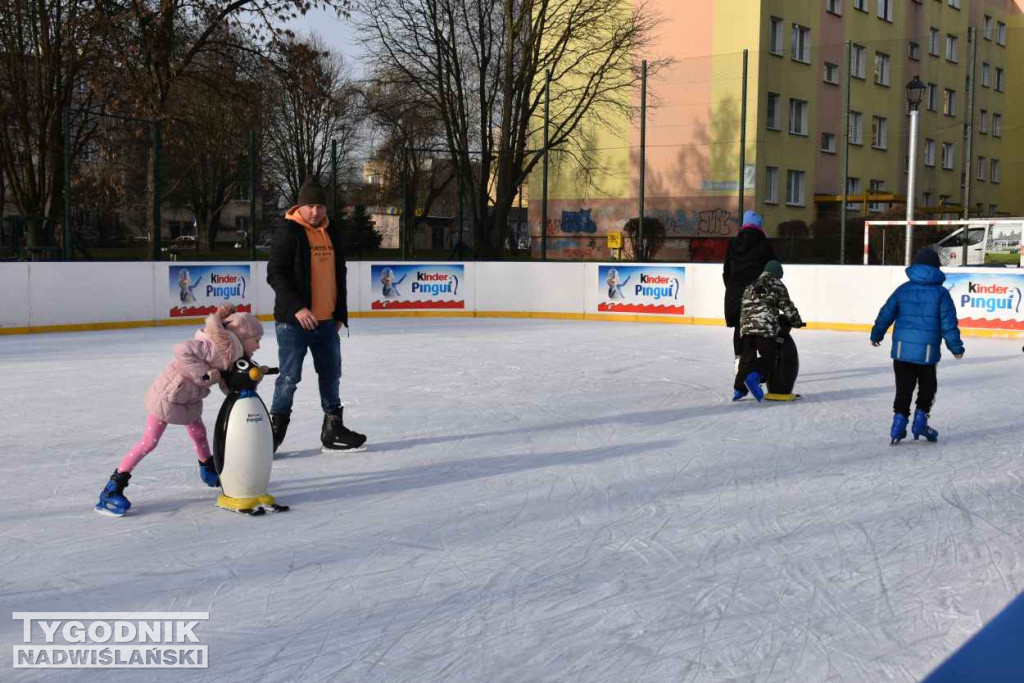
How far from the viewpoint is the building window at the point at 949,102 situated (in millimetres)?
20453

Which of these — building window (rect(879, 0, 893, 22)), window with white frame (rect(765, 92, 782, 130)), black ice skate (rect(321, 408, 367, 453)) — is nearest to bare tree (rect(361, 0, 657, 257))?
window with white frame (rect(765, 92, 782, 130))

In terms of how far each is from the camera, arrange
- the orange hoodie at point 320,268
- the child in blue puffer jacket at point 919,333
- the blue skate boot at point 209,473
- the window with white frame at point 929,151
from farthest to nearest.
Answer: the window with white frame at point 929,151, the child in blue puffer jacket at point 919,333, the orange hoodie at point 320,268, the blue skate boot at point 209,473

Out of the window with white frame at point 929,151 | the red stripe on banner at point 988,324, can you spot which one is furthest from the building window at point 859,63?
the red stripe on banner at point 988,324

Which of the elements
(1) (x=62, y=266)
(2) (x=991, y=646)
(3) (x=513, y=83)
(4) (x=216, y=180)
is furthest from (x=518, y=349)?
(4) (x=216, y=180)

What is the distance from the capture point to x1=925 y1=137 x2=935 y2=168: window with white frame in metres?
19.6

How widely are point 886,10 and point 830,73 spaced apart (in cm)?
1678

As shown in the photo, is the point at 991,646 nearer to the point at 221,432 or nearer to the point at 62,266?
the point at 221,432

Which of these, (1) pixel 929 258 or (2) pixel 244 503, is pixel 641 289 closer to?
(1) pixel 929 258

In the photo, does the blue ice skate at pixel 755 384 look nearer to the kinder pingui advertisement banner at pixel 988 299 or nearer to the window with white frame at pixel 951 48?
the kinder pingui advertisement banner at pixel 988 299

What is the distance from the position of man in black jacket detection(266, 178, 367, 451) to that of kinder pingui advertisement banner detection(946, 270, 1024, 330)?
11.4 meters

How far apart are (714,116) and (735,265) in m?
13.5

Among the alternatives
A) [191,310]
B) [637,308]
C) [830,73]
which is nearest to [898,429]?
[637,308]

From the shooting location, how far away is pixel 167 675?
10.4ft

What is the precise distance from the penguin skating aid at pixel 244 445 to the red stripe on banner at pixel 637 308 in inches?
542
